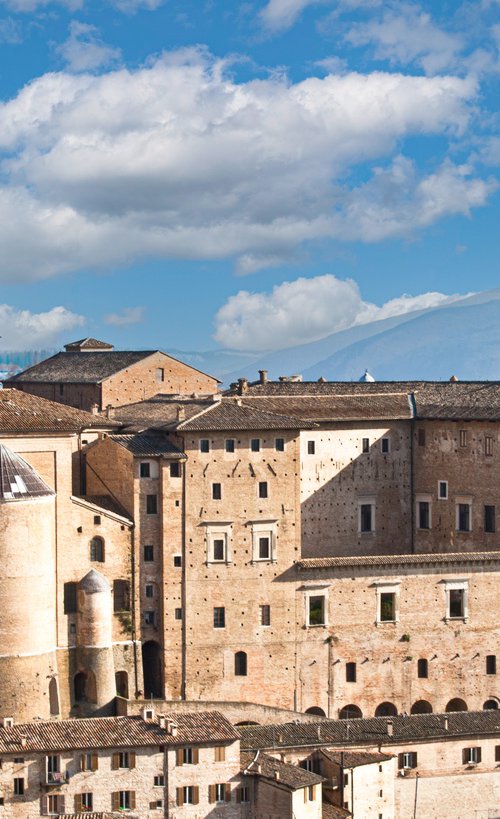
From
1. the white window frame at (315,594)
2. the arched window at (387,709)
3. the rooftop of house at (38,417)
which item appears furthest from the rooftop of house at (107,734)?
the rooftop of house at (38,417)

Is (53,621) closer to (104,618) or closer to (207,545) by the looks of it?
(104,618)

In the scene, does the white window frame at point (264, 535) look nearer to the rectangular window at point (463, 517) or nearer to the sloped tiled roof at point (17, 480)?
the sloped tiled roof at point (17, 480)

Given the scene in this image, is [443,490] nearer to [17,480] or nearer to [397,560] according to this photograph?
[397,560]

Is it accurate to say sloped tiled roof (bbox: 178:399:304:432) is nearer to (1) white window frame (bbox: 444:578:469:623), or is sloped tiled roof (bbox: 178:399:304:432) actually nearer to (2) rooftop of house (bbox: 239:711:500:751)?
(1) white window frame (bbox: 444:578:469:623)

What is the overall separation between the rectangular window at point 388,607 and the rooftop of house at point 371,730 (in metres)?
3.79

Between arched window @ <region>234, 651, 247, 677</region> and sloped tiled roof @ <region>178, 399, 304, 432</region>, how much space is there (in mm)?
7157

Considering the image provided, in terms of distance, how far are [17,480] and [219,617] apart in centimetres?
821

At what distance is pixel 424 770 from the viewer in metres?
49.3

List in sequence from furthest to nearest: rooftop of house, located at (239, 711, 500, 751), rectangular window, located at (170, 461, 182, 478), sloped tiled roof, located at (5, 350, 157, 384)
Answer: sloped tiled roof, located at (5, 350, 157, 384)
rectangular window, located at (170, 461, 182, 478)
rooftop of house, located at (239, 711, 500, 751)

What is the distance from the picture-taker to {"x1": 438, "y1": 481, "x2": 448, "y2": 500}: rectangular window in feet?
200

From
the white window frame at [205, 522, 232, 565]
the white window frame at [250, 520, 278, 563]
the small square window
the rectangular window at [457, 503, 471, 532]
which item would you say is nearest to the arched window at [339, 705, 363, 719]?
the small square window

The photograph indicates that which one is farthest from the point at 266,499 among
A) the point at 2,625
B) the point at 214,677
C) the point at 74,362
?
the point at 74,362

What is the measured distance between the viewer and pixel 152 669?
5378 centimetres

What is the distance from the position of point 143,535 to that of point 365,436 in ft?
37.9
